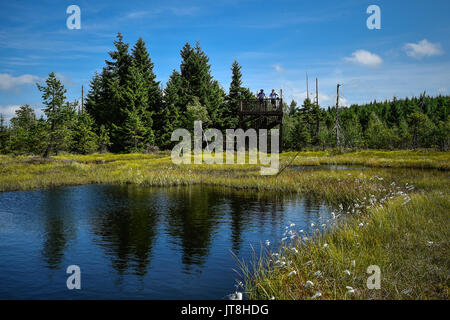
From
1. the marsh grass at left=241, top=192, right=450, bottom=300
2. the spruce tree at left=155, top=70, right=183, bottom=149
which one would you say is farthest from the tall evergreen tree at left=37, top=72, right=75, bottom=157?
the marsh grass at left=241, top=192, right=450, bottom=300

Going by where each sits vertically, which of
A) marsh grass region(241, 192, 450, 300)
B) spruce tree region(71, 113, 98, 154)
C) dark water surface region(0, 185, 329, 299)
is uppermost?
spruce tree region(71, 113, 98, 154)

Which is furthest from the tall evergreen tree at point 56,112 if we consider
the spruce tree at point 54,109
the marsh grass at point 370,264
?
the marsh grass at point 370,264

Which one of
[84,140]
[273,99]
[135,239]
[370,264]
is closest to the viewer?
[370,264]

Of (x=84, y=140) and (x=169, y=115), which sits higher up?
(x=169, y=115)

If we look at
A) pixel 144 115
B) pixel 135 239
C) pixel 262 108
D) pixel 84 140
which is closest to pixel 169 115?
pixel 144 115

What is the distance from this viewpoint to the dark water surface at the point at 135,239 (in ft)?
25.5

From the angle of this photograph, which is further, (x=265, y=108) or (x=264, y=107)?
(x=264, y=107)

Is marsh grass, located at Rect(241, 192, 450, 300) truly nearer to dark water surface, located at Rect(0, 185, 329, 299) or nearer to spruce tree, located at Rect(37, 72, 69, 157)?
dark water surface, located at Rect(0, 185, 329, 299)

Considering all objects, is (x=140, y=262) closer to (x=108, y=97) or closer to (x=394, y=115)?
(x=108, y=97)

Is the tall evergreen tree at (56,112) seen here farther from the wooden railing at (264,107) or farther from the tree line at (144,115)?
the wooden railing at (264,107)

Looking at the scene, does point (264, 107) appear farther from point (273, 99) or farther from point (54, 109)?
point (54, 109)

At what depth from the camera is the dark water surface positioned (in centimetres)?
779

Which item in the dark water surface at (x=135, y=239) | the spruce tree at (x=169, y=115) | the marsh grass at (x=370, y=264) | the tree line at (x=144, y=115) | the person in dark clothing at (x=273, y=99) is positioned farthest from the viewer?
the spruce tree at (x=169, y=115)

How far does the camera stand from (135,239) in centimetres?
1149
